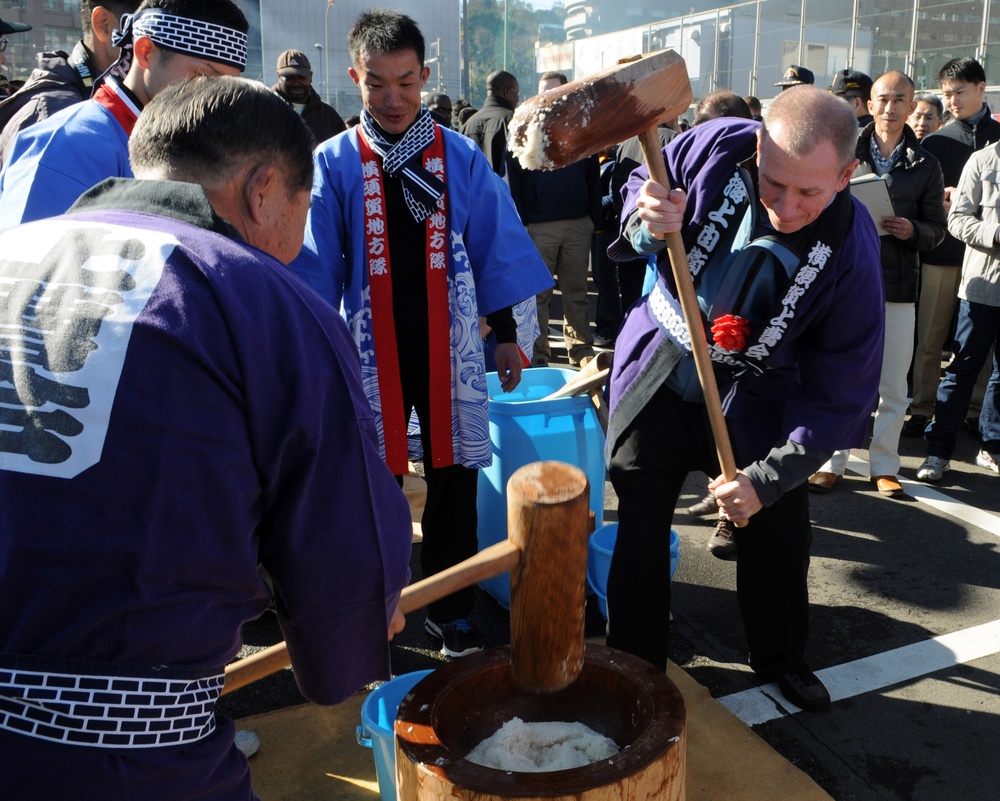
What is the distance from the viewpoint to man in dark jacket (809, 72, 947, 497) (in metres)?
4.59

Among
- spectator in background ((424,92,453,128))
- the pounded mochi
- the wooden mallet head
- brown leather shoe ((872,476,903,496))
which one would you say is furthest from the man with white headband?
spectator in background ((424,92,453,128))

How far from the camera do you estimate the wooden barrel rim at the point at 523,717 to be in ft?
5.06

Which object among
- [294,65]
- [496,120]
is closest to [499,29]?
[496,120]

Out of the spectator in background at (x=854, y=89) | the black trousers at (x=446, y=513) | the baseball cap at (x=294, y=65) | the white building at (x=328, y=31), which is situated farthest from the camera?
the white building at (x=328, y=31)

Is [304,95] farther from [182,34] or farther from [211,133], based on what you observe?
[211,133]

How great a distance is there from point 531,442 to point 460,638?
2.45ft

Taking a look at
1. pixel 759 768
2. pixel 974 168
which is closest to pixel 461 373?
pixel 759 768

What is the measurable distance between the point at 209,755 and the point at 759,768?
1.85m

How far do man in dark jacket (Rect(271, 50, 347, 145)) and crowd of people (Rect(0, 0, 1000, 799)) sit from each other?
9.63 ft

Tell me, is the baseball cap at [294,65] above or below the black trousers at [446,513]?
above

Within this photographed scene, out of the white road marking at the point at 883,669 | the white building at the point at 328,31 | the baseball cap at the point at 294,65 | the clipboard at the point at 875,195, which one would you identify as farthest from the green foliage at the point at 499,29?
the white road marking at the point at 883,669

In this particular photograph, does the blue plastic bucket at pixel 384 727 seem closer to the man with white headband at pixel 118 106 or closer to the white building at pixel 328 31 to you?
the man with white headband at pixel 118 106

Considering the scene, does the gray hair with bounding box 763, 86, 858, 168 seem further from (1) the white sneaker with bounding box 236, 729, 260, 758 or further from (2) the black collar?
(1) the white sneaker with bounding box 236, 729, 260, 758

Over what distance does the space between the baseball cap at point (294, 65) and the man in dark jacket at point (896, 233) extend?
4047 mm
